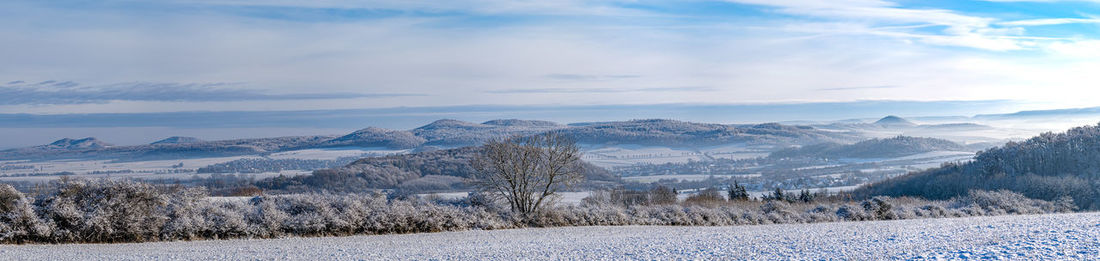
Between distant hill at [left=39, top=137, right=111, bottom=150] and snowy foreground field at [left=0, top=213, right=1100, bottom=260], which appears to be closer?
snowy foreground field at [left=0, top=213, right=1100, bottom=260]

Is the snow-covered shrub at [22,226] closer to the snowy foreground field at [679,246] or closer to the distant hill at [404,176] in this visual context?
the snowy foreground field at [679,246]

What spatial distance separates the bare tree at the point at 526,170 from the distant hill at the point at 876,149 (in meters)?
78.9

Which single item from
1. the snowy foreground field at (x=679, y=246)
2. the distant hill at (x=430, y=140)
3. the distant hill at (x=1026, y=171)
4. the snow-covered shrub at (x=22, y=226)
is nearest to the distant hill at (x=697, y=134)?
the distant hill at (x=430, y=140)

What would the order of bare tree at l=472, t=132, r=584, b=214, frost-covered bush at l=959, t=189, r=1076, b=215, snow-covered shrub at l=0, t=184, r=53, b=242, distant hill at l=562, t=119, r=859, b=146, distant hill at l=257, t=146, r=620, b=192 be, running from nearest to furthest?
snow-covered shrub at l=0, t=184, r=53, b=242
bare tree at l=472, t=132, r=584, b=214
frost-covered bush at l=959, t=189, r=1076, b=215
distant hill at l=257, t=146, r=620, b=192
distant hill at l=562, t=119, r=859, b=146

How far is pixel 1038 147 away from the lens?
139 ft

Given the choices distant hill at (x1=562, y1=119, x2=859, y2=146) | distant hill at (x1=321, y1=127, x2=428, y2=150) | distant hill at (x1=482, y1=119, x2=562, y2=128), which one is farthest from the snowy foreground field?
distant hill at (x1=482, y1=119, x2=562, y2=128)

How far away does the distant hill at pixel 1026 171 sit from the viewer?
32.6 meters

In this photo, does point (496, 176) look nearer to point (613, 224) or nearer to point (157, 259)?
point (613, 224)

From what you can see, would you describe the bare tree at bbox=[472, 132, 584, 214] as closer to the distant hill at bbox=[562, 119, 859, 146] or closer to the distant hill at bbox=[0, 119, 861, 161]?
the distant hill at bbox=[0, 119, 861, 161]

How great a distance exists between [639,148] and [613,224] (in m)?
101

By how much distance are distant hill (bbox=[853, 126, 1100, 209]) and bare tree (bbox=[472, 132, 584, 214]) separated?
20228 mm

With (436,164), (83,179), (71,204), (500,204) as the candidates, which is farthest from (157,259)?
(436,164)

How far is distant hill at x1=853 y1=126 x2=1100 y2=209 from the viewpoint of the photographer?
32.6m

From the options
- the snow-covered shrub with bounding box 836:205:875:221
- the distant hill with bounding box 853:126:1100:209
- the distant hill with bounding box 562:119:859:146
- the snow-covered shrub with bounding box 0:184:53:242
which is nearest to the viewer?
the snow-covered shrub with bounding box 0:184:53:242
